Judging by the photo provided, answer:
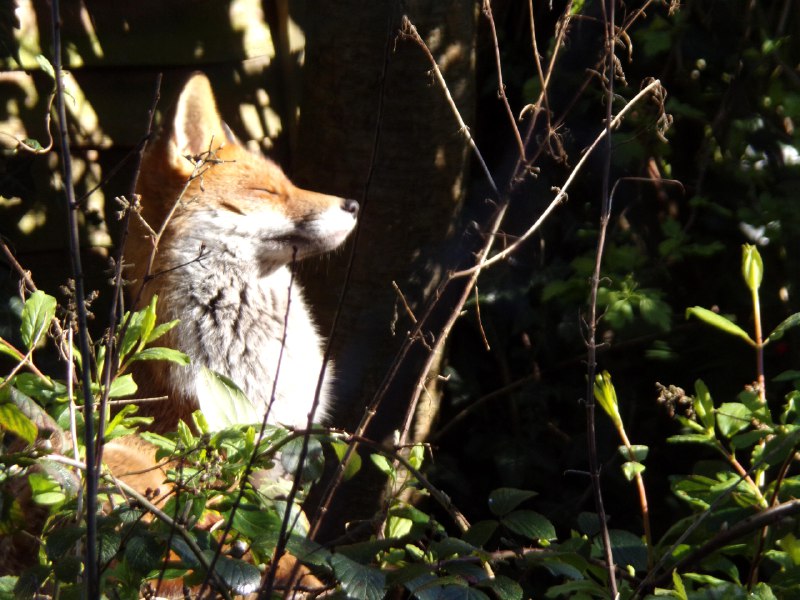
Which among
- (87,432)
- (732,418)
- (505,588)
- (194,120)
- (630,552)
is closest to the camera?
(87,432)

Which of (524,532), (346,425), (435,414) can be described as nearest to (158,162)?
(346,425)

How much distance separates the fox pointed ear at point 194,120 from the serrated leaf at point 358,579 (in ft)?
6.89

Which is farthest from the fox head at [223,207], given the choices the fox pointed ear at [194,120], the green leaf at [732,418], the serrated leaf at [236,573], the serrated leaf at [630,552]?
the serrated leaf at [236,573]

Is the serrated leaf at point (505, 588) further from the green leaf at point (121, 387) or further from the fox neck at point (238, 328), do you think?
the fox neck at point (238, 328)

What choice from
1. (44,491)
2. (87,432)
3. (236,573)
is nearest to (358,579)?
(236,573)

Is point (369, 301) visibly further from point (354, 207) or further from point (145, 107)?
point (145, 107)

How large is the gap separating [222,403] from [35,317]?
0.36 metres

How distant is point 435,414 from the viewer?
3658mm

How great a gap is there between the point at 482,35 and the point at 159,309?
2108 millimetres

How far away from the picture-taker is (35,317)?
156 centimetres

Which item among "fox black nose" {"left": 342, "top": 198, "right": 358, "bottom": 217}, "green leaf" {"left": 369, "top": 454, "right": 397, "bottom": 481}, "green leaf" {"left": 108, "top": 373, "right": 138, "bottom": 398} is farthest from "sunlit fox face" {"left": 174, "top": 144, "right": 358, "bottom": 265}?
"green leaf" {"left": 108, "top": 373, "right": 138, "bottom": 398}

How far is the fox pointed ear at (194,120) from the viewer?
304 centimetres

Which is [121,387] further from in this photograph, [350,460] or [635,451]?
[635,451]

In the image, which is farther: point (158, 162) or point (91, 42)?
point (91, 42)
